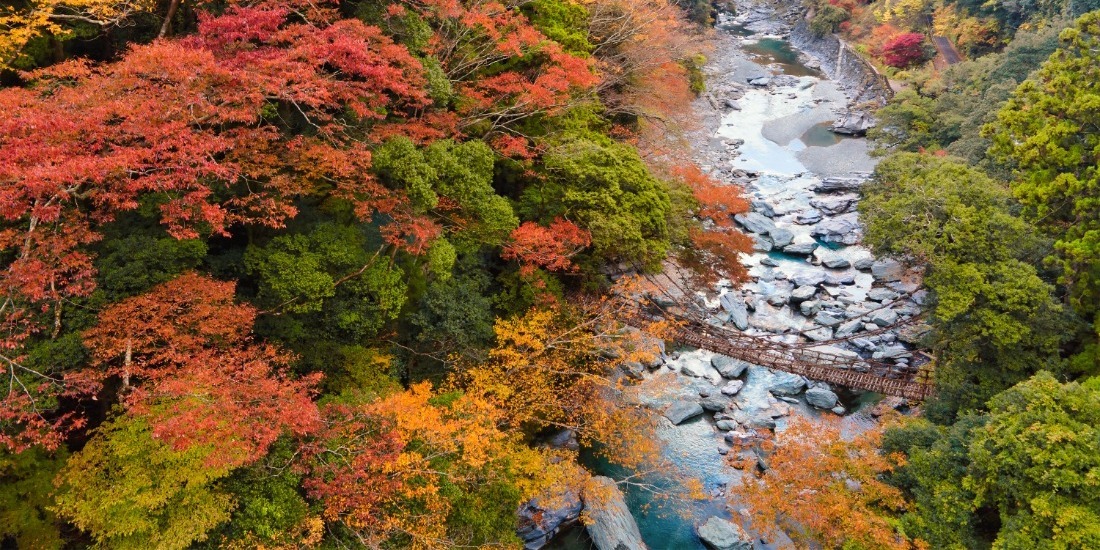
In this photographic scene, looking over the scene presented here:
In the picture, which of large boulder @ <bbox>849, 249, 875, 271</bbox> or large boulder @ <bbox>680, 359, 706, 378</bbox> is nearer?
large boulder @ <bbox>680, 359, 706, 378</bbox>

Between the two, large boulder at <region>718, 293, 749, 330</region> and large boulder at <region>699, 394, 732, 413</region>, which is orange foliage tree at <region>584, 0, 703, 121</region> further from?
large boulder at <region>699, 394, 732, 413</region>

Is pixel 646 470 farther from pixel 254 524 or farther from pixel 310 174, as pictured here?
pixel 310 174

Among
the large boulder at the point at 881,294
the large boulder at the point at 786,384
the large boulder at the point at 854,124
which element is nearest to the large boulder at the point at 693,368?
the large boulder at the point at 786,384

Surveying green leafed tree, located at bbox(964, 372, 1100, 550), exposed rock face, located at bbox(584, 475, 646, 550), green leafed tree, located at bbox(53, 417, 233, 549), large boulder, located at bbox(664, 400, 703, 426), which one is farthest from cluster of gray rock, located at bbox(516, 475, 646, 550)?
green leafed tree, located at bbox(964, 372, 1100, 550)

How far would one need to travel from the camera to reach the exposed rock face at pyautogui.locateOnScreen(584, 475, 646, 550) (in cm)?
1264

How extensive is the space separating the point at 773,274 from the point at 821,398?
689 cm

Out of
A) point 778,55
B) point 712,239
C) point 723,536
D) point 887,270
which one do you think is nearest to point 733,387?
point 723,536

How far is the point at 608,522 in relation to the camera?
1288cm

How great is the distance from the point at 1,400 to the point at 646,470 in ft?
42.4

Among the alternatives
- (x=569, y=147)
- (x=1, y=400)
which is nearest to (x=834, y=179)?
(x=569, y=147)

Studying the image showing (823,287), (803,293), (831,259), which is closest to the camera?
(803,293)

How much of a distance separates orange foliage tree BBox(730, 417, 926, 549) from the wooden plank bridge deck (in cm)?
272

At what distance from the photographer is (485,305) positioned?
13477 mm

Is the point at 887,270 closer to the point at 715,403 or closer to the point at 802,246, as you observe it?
the point at 802,246
